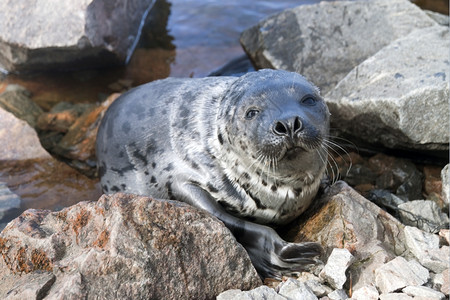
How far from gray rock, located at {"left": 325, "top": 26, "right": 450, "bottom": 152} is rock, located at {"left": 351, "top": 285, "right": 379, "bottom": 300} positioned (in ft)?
5.90

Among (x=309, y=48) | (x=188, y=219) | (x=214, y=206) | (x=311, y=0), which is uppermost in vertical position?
(x=188, y=219)

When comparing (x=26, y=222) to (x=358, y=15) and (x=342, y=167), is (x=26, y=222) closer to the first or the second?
Answer: (x=342, y=167)

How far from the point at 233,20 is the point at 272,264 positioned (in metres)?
5.06

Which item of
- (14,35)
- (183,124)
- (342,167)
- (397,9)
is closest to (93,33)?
(14,35)

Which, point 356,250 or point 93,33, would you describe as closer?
point 356,250

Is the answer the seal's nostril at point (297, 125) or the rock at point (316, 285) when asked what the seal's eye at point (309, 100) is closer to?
the seal's nostril at point (297, 125)

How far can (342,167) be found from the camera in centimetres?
505

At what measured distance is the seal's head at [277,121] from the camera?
3283mm

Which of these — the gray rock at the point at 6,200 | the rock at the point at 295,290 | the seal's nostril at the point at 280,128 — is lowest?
the gray rock at the point at 6,200

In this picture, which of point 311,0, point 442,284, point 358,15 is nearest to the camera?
point 442,284

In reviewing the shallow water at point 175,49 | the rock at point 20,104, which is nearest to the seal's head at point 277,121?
the rock at point 20,104

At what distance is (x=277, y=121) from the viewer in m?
3.30

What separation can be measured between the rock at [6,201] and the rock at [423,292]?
115 inches

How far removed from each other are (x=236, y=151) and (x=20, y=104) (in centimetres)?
313
